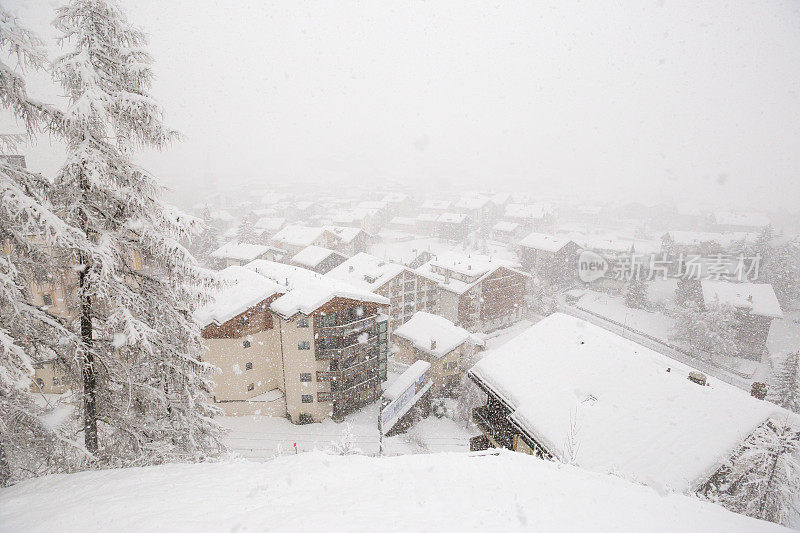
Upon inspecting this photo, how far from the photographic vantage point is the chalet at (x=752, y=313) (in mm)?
38938

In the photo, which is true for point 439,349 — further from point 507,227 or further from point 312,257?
point 507,227

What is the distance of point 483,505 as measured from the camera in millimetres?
6129

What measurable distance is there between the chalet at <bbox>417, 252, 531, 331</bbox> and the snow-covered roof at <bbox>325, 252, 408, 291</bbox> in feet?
16.1

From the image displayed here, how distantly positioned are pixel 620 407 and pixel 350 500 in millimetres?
11707

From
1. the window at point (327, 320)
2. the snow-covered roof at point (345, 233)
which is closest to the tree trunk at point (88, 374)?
the window at point (327, 320)

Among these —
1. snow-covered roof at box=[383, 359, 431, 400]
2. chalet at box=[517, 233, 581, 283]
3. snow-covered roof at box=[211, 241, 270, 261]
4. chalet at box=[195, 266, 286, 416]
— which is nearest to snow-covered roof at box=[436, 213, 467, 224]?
chalet at box=[517, 233, 581, 283]

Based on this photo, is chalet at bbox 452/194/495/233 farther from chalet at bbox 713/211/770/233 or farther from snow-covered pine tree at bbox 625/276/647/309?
chalet at bbox 713/211/770/233

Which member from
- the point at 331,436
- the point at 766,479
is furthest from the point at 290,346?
the point at 766,479

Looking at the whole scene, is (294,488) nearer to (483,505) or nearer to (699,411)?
(483,505)

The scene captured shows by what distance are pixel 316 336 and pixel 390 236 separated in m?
65.2

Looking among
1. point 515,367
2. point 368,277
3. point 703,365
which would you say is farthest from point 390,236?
point 515,367

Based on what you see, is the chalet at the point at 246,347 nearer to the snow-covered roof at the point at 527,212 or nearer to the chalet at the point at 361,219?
the chalet at the point at 361,219

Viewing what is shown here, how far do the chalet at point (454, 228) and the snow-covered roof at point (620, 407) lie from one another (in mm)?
65021

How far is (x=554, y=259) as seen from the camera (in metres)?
57.5
